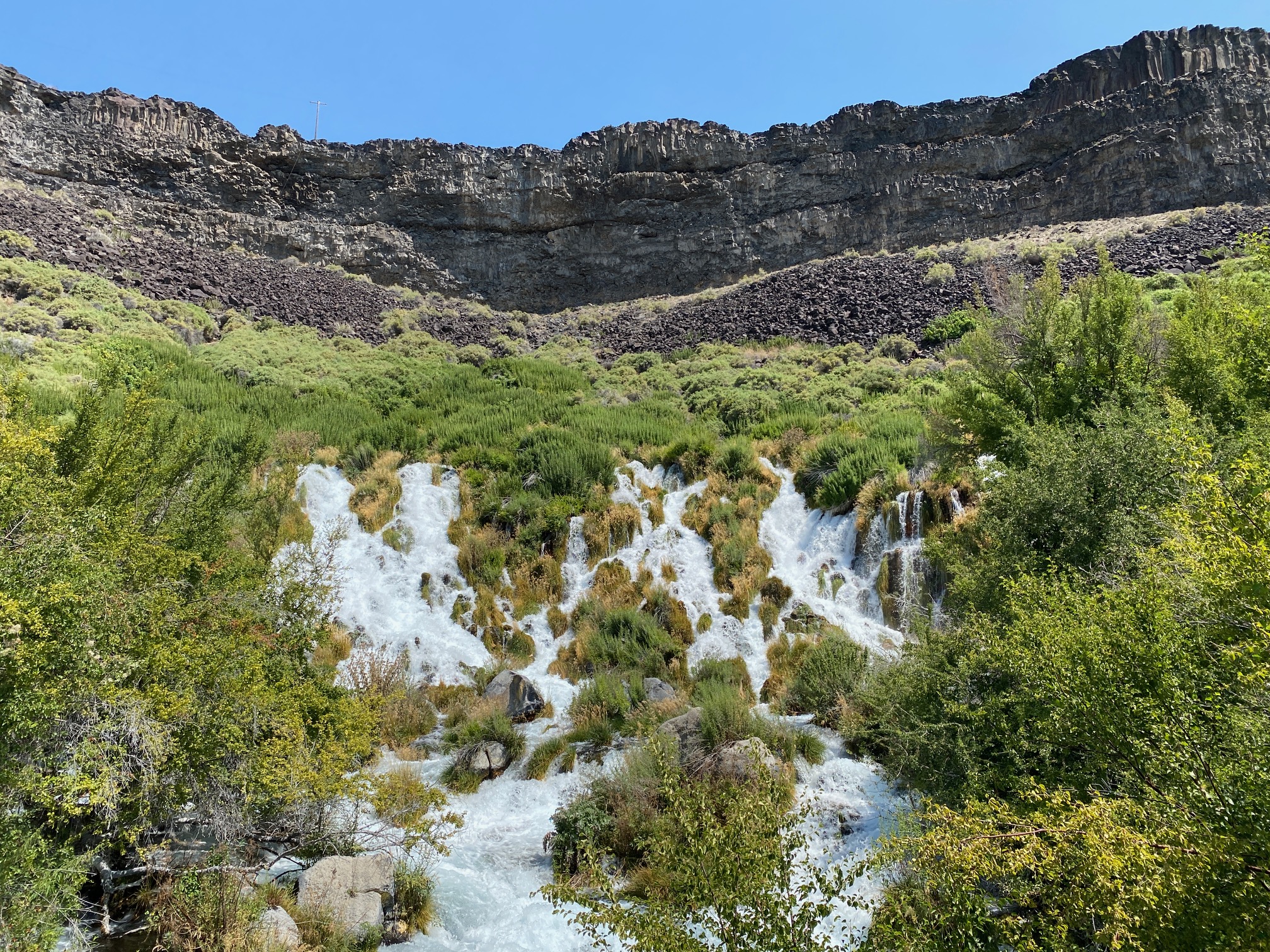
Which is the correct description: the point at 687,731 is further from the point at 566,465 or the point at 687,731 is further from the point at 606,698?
the point at 566,465

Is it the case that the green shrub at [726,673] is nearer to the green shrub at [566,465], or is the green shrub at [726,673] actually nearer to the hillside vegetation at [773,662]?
the hillside vegetation at [773,662]

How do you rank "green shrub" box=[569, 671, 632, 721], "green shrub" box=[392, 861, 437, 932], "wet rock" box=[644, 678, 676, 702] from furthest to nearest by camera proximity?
"wet rock" box=[644, 678, 676, 702]
"green shrub" box=[569, 671, 632, 721]
"green shrub" box=[392, 861, 437, 932]

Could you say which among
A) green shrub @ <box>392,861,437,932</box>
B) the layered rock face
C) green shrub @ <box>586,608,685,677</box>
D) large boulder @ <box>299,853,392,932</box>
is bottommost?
green shrub @ <box>392,861,437,932</box>

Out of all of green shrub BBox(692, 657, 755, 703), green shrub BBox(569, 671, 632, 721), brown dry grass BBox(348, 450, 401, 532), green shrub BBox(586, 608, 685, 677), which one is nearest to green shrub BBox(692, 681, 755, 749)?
green shrub BBox(692, 657, 755, 703)

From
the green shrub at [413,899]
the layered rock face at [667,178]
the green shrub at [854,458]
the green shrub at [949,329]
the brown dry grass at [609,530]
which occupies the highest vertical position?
the layered rock face at [667,178]

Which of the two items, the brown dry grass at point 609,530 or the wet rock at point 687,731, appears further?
the brown dry grass at point 609,530

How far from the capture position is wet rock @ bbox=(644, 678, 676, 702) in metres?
11.1

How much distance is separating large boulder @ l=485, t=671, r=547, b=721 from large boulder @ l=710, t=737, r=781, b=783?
3615mm

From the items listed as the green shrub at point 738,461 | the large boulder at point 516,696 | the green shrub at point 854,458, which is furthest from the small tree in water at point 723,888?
the green shrub at point 738,461

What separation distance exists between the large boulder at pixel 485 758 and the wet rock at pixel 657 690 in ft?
7.56

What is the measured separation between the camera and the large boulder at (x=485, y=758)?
9.82 metres

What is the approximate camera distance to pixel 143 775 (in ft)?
19.2

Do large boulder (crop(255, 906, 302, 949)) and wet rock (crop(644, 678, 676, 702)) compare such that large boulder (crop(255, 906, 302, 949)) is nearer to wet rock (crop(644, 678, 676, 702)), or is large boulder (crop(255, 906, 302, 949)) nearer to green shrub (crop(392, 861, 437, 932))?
green shrub (crop(392, 861, 437, 932))

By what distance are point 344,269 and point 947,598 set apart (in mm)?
33354
